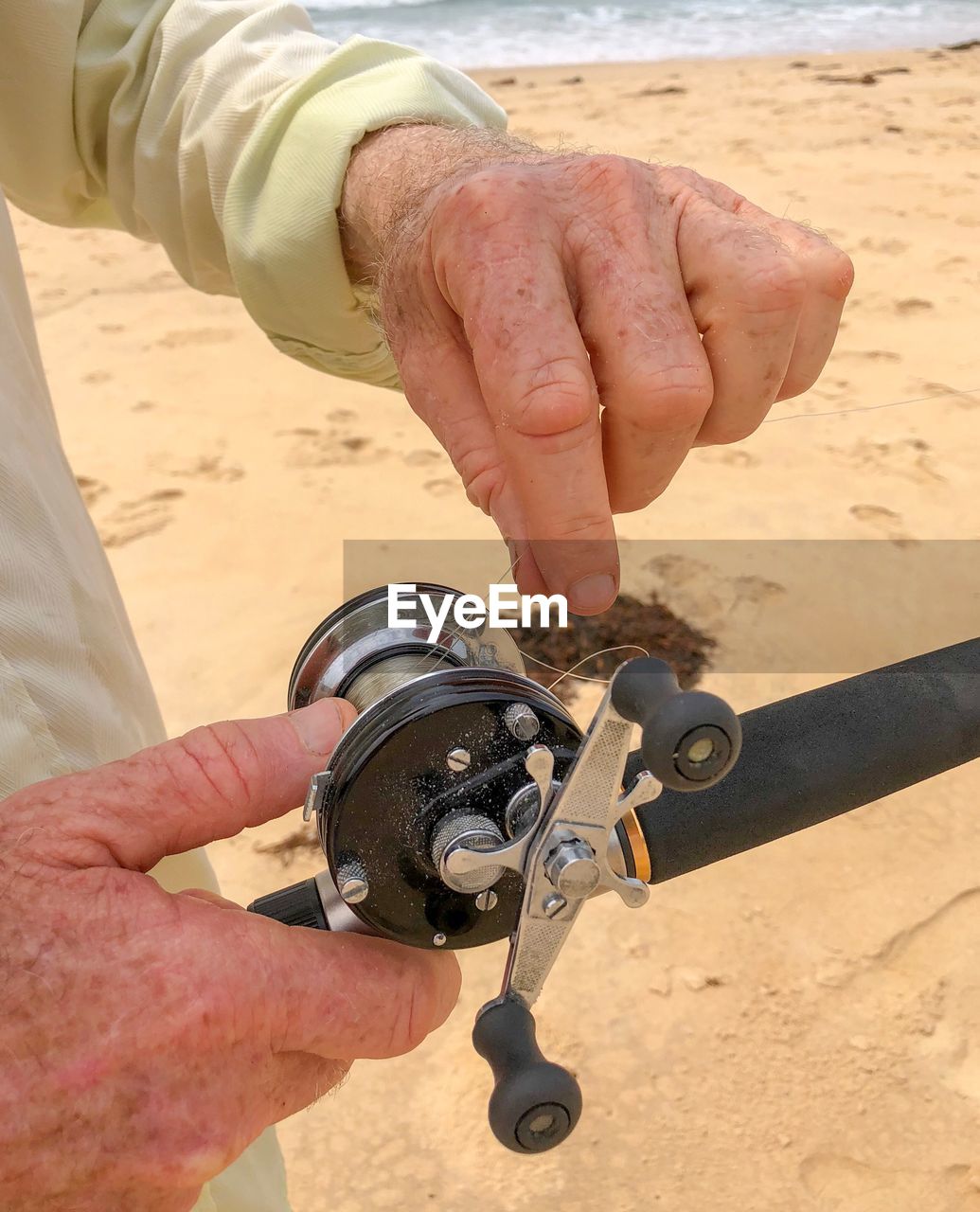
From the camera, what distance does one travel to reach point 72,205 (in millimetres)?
1782

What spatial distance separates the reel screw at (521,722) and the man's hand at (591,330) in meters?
0.22

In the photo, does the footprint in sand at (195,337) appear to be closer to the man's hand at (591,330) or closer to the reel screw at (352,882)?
the man's hand at (591,330)

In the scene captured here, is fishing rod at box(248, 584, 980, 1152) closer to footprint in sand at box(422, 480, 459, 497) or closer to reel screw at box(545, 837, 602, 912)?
reel screw at box(545, 837, 602, 912)

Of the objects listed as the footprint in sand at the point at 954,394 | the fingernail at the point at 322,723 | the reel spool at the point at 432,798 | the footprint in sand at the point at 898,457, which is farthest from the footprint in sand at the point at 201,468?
the reel spool at the point at 432,798

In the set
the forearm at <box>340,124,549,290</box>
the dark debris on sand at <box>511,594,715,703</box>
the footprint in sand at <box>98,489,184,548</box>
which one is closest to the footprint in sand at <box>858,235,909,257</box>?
the dark debris on sand at <box>511,594,715,703</box>

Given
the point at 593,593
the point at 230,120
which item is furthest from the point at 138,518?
the point at 593,593

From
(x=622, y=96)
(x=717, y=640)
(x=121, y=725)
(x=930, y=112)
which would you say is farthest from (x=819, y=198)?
(x=121, y=725)

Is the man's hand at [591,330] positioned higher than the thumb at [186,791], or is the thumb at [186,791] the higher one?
the man's hand at [591,330]

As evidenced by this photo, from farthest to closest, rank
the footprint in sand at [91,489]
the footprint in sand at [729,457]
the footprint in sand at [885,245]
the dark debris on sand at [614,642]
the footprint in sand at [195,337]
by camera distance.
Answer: the footprint in sand at [195,337], the footprint in sand at [885,245], the footprint in sand at [91,489], the footprint in sand at [729,457], the dark debris on sand at [614,642]

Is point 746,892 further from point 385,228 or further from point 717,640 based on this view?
point 385,228

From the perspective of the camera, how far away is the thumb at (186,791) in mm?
886

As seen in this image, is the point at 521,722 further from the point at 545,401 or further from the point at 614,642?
the point at 614,642

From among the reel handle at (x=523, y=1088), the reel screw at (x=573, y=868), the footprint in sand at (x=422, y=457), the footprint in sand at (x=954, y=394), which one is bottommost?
the footprint in sand at (x=422, y=457)

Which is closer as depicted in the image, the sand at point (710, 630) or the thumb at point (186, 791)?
the thumb at point (186, 791)
